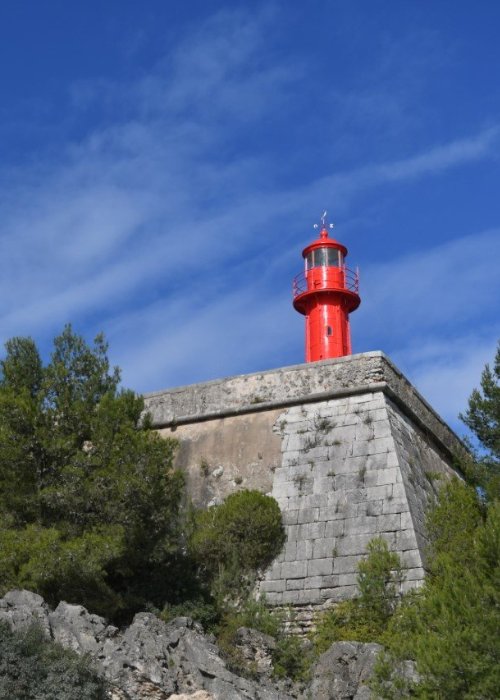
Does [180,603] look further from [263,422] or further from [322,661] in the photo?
A: [263,422]

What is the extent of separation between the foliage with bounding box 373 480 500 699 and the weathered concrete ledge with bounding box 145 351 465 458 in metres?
4.02

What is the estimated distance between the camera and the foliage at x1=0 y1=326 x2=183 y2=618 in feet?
42.3

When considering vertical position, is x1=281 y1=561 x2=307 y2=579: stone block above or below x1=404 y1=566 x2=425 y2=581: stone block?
above

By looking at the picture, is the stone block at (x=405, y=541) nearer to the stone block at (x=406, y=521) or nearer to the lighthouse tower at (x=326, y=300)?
the stone block at (x=406, y=521)

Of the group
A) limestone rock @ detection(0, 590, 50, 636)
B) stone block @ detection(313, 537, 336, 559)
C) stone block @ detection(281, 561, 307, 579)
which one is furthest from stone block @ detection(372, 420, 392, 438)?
limestone rock @ detection(0, 590, 50, 636)

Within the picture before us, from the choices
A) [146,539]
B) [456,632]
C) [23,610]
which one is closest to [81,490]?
[146,539]

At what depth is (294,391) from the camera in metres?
17.5

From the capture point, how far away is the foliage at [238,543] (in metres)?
15.4

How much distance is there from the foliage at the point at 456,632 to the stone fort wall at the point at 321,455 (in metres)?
1.60

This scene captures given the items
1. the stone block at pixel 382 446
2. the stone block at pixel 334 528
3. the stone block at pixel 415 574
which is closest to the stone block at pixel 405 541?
the stone block at pixel 415 574

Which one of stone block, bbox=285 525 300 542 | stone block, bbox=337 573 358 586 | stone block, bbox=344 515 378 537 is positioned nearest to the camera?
stone block, bbox=337 573 358 586

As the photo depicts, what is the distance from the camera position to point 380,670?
11.1 m

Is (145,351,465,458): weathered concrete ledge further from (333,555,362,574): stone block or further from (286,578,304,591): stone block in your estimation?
(286,578,304,591): stone block

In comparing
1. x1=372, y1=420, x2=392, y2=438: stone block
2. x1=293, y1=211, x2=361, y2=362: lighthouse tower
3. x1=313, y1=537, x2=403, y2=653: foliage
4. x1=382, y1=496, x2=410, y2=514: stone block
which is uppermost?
x1=293, y1=211, x2=361, y2=362: lighthouse tower
